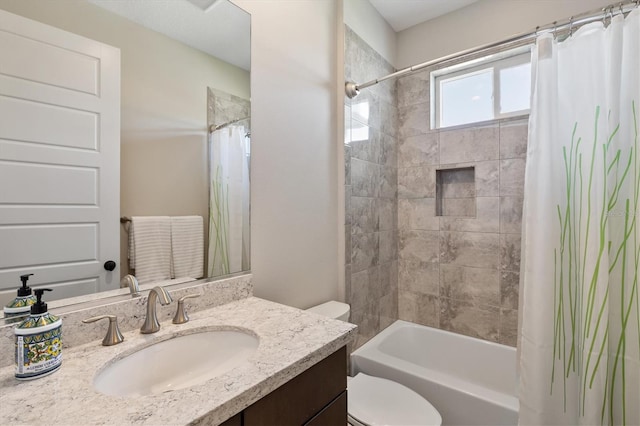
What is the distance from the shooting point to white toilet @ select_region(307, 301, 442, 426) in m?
1.26

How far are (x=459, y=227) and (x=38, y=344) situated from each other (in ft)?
7.22

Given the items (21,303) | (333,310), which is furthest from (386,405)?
(21,303)

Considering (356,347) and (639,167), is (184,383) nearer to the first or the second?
(356,347)

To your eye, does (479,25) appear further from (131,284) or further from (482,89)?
(131,284)

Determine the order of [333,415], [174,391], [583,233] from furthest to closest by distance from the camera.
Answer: [583,233], [333,415], [174,391]

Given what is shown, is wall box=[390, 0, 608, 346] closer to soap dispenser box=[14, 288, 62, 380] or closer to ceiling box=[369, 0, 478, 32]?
ceiling box=[369, 0, 478, 32]

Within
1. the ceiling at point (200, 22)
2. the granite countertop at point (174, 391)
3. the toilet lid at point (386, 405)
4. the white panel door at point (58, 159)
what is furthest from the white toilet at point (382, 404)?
the ceiling at point (200, 22)

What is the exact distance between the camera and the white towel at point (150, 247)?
0.93 metres

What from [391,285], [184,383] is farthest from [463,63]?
[184,383]

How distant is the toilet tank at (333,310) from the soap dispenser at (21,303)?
109 centimetres

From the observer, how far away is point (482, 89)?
84.5 inches

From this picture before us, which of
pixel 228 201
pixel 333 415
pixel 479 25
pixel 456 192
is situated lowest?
pixel 333 415

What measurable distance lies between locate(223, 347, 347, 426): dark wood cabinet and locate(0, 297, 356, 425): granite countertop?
31 millimetres

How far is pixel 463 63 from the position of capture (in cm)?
213
